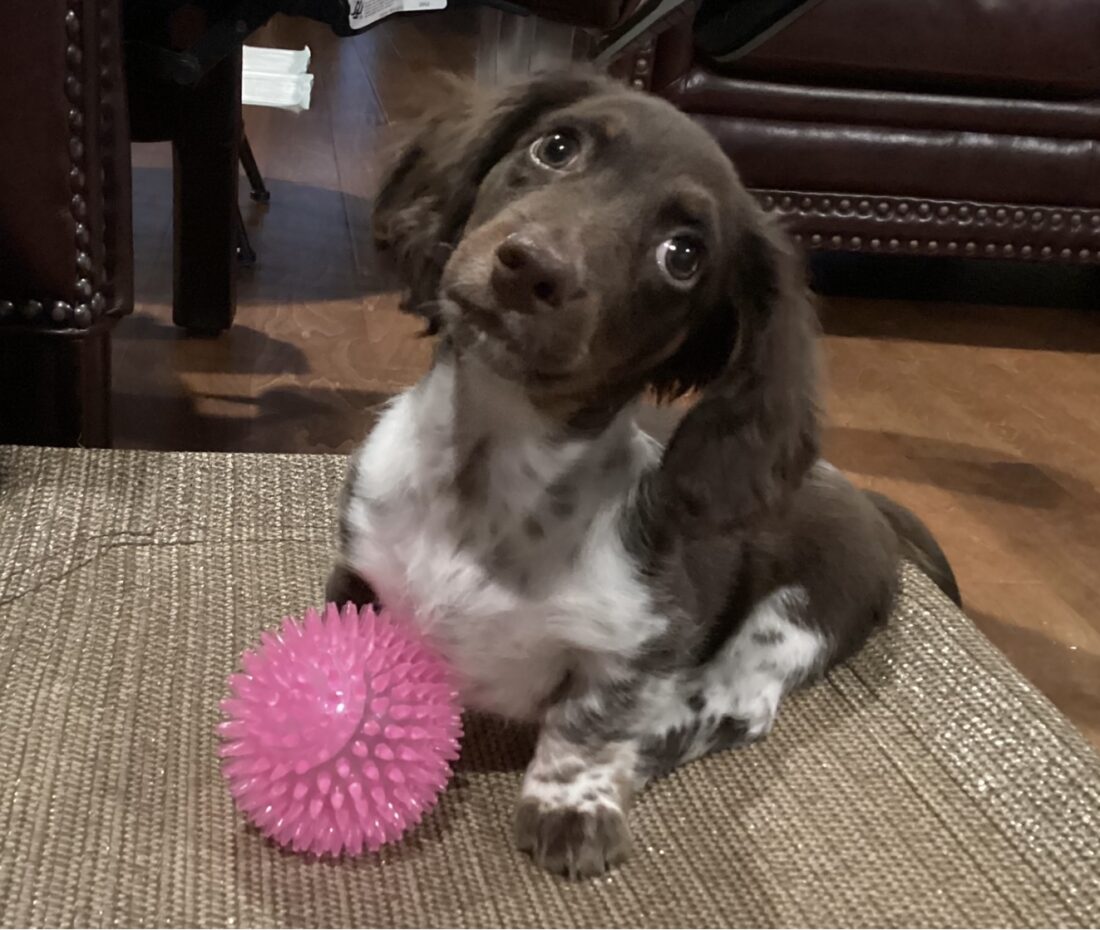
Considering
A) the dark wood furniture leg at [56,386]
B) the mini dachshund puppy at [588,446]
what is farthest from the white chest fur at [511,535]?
the dark wood furniture leg at [56,386]

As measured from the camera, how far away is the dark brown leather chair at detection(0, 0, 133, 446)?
1.52m

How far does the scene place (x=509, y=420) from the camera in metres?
1.17

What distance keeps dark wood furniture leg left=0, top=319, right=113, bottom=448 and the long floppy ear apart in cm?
97

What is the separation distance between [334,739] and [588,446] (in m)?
0.37

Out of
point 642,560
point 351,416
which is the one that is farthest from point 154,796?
point 351,416

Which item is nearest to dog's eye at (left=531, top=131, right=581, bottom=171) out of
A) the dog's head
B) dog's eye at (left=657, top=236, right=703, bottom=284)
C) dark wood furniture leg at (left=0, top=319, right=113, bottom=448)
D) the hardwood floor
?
the dog's head

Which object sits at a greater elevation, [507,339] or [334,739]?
[507,339]

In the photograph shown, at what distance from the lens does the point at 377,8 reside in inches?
74.4

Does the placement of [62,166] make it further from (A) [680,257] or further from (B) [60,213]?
(A) [680,257]

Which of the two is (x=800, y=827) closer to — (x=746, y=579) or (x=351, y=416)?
(x=746, y=579)

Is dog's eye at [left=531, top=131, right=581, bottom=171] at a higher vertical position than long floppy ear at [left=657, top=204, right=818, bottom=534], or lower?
higher

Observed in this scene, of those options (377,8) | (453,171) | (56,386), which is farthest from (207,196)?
(453,171)

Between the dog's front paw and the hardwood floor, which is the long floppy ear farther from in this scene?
the hardwood floor

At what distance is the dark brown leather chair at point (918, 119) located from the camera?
2.79 m
